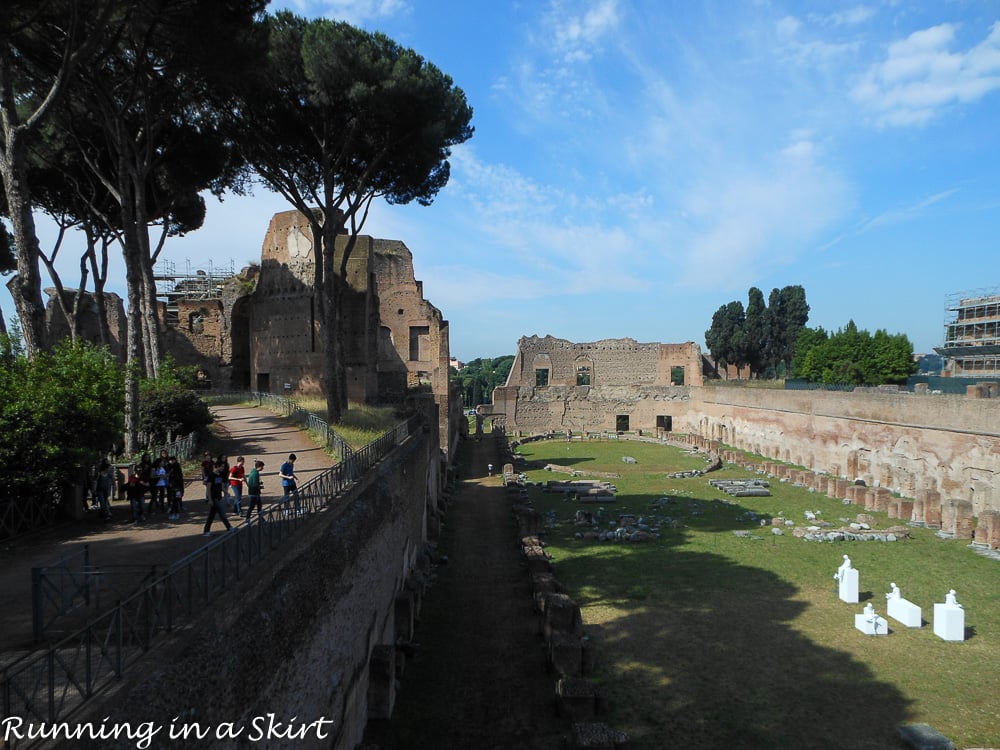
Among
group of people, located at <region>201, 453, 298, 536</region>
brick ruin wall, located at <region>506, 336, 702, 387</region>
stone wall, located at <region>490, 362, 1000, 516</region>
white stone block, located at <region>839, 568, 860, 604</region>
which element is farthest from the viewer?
brick ruin wall, located at <region>506, 336, 702, 387</region>

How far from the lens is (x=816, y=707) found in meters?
6.30

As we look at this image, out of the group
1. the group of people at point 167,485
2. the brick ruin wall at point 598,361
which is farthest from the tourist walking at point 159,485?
the brick ruin wall at point 598,361

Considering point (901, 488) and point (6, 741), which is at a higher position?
point (6, 741)

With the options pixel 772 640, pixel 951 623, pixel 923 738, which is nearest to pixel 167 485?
pixel 772 640

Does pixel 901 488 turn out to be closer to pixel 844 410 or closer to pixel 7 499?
pixel 844 410

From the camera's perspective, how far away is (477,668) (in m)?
7.32

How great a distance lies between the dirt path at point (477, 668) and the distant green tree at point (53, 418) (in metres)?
4.55

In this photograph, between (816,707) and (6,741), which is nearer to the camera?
(6,741)

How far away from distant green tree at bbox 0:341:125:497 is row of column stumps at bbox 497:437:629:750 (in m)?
5.97

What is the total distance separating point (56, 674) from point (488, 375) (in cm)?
9610

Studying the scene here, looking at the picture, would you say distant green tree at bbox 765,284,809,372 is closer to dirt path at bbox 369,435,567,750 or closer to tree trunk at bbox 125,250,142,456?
dirt path at bbox 369,435,567,750

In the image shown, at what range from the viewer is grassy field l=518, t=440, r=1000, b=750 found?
6.03 m

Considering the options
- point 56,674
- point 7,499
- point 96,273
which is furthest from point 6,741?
point 96,273

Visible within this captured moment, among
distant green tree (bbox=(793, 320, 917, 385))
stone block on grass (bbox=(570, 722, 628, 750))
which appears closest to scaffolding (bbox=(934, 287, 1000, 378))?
distant green tree (bbox=(793, 320, 917, 385))
